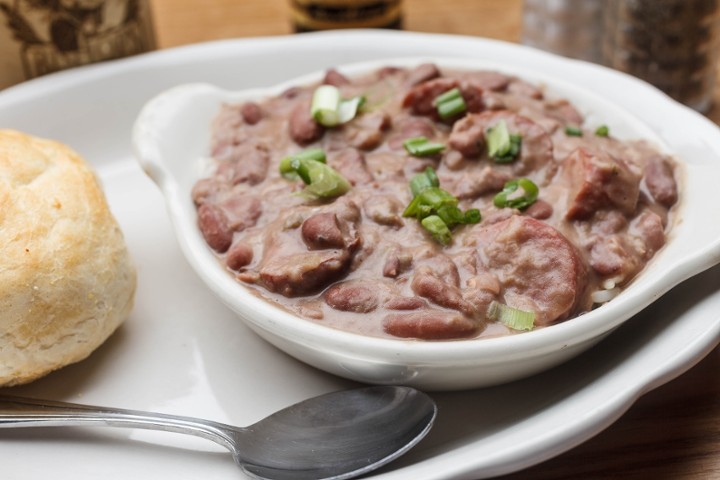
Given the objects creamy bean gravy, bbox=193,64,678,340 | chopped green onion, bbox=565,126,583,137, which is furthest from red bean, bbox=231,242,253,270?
chopped green onion, bbox=565,126,583,137

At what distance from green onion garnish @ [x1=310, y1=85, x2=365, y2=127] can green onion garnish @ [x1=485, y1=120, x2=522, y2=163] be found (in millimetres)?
572

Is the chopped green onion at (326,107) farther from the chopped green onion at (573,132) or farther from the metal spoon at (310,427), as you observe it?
the metal spoon at (310,427)

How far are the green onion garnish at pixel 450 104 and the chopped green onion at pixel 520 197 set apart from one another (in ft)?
1.65

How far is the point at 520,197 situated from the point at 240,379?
1.13m

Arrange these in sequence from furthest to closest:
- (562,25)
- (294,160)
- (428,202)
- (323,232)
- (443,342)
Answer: (562,25) → (294,160) → (428,202) → (323,232) → (443,342)

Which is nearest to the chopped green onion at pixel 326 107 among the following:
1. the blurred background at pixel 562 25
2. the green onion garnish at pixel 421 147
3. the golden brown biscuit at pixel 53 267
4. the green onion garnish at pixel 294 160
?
the green onion garnish at pixel 294 160

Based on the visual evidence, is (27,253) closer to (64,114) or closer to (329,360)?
(329,360)

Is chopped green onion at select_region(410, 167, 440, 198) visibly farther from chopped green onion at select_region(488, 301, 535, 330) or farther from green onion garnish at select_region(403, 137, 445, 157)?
chopped green onion at select_region(488, 301, 535, 330)

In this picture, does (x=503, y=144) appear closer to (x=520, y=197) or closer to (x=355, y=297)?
(x=520, y=197)

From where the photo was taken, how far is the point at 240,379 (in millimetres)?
2988

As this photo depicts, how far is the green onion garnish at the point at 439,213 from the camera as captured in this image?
2.83 metres

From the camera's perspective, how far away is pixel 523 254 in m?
2.70

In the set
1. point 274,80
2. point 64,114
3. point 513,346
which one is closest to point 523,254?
point 513,346

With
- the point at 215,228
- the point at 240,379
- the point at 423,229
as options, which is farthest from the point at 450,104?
the point at 240,379
